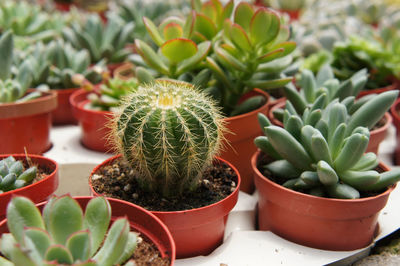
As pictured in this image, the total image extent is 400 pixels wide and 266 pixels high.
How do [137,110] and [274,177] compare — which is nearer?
[137,110]

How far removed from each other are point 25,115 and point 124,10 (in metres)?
1.61

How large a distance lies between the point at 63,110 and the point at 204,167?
48.5 inches

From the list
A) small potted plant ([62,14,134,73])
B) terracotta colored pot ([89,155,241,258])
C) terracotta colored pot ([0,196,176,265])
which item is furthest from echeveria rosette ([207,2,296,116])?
small potted plant ([62,14,134,73])

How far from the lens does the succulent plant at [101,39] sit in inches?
97.2

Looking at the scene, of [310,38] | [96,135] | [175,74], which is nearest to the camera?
[175,74]

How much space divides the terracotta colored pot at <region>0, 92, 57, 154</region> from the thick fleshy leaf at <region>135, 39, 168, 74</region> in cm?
54

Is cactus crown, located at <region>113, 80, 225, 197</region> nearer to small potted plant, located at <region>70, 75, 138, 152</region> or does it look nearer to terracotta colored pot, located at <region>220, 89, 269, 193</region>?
terracotta colored pot, located at <region>220, 89, 269, 193</region>

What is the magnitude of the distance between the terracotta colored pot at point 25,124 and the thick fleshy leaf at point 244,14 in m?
0.88

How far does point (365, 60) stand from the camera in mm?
2115

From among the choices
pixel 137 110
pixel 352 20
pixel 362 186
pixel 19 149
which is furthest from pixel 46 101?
pixel 352 20

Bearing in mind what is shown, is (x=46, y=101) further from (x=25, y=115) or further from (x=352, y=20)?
(x=352, y=20)

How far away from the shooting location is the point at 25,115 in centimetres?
166

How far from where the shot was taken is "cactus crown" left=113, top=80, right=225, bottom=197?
42.3 inches

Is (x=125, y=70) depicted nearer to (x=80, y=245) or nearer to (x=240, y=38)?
(x=240, y=38)
